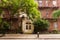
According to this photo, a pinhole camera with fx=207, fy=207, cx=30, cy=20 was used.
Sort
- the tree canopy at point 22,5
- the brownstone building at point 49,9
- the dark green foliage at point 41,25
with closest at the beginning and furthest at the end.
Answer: the tree canopy at point 22,5
the dark green foliage at point 41,25
the brownstone building at point 49,9

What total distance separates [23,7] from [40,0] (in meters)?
8.48

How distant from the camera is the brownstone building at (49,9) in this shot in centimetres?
3709

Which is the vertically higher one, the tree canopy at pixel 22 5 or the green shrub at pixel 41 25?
the tree canopy at pixel 22 5

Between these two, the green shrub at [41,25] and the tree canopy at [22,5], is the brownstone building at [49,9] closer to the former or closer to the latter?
the green shrub at [41,25]

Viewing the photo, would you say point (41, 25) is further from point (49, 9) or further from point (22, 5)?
point (22, 5)

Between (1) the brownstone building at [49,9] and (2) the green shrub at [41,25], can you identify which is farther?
(1) the brownstone building at [49,9]

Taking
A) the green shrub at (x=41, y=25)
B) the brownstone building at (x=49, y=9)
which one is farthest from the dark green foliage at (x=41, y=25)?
the brownstone building at (x=49, y=9)

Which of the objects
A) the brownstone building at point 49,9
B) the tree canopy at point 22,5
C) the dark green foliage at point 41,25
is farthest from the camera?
the brownstone building at point 49,9

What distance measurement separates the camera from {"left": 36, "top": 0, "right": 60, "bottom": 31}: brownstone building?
3709cm

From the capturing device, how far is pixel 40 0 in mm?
37906

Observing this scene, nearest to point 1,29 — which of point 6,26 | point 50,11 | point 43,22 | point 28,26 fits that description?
point 6,26

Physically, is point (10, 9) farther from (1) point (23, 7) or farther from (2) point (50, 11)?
A: (2) point (50, 11)

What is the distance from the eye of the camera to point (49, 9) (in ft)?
123

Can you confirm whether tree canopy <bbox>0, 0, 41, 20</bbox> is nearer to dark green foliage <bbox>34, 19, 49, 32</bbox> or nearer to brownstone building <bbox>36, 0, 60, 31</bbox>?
dark green foliage <bbox>34, 19, 49, 32</bbox>
